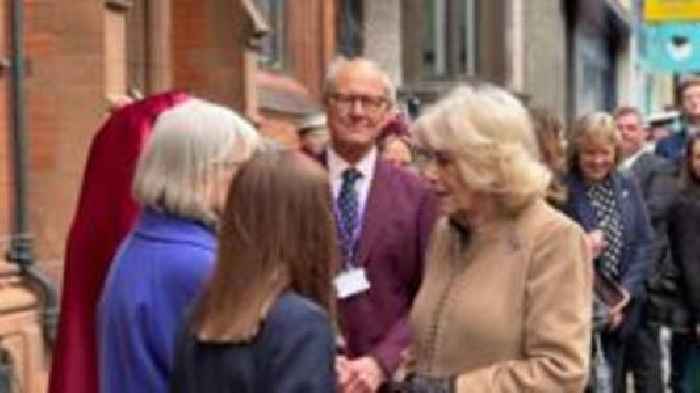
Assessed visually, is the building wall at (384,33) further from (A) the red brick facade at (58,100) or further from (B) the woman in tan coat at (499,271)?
(B) the woman in tan coat at (499,271)

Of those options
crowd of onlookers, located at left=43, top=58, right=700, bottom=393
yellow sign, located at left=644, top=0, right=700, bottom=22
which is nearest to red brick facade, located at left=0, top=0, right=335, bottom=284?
crowd of onlookers, located at left=43, top=58, right=700, bottom=393

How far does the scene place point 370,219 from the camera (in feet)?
20.5

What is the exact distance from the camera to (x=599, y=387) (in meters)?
8.61

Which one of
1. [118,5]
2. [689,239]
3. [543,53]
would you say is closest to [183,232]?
[689,239]

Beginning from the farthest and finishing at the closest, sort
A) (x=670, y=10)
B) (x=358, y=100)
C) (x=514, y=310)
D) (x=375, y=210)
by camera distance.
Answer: (x=670, y=10)
(x=358, y=100)
(x=375, y=210)
(x=514, y=310)

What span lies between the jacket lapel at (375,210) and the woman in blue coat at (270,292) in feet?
6.23

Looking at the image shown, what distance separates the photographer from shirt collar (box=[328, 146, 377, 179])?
6371 millimetres

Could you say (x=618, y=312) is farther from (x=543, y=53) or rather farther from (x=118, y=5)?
(x=543, y=53)

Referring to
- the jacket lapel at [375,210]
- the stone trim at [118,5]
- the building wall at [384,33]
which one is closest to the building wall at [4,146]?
the stone trim at [118,5]

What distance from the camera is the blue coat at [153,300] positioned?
4855mm

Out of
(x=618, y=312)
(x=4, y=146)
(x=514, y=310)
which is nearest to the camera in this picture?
(x=514, y=310)

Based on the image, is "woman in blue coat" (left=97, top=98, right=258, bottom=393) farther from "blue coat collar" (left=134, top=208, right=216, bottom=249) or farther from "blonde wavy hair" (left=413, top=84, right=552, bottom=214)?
"blonde wavy hair" (left=413, top=84, right=552, bottom=214)

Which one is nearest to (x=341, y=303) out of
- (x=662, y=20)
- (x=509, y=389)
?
(x=509, y=389)

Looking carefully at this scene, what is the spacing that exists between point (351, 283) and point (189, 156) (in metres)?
1.42
